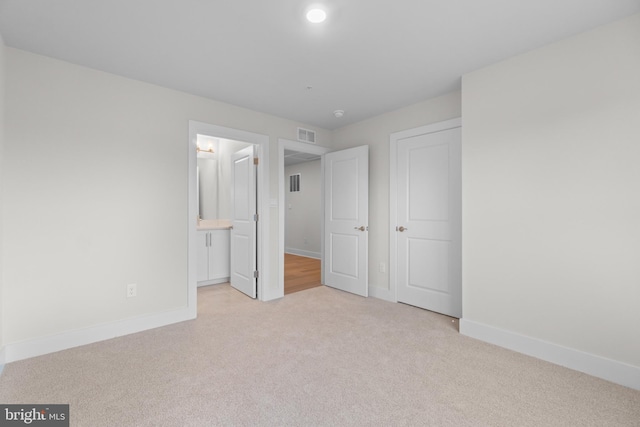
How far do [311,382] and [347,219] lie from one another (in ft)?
8.20

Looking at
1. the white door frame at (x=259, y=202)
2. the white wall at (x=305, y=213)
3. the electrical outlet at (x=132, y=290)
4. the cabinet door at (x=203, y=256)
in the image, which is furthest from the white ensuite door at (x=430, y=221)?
the white wall at (x=305, y=213)

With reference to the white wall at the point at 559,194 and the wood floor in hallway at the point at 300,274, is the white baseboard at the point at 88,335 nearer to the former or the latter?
the wood floor in hallway at the point at 300,274

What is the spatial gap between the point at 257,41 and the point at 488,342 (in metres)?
3.09

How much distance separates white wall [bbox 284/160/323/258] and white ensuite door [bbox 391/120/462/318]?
350 cm

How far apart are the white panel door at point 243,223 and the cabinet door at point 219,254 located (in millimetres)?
178

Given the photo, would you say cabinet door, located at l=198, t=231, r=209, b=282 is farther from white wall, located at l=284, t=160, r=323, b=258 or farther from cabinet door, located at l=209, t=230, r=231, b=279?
white wall, located at l=284, t=160, r=323, b=258

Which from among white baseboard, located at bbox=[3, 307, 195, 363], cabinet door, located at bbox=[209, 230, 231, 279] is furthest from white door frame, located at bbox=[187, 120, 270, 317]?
cabinet door, located at bbox=[209, 230, 231, 279]

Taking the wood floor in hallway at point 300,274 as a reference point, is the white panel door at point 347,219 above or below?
above

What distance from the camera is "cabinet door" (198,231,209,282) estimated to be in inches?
171

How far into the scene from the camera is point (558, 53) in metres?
2.23

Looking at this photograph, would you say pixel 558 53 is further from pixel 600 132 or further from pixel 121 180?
pixel 121 180

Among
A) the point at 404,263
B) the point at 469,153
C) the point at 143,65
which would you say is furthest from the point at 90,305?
the point at 469,153

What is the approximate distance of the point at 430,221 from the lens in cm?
334

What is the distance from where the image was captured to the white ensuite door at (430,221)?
315cm
